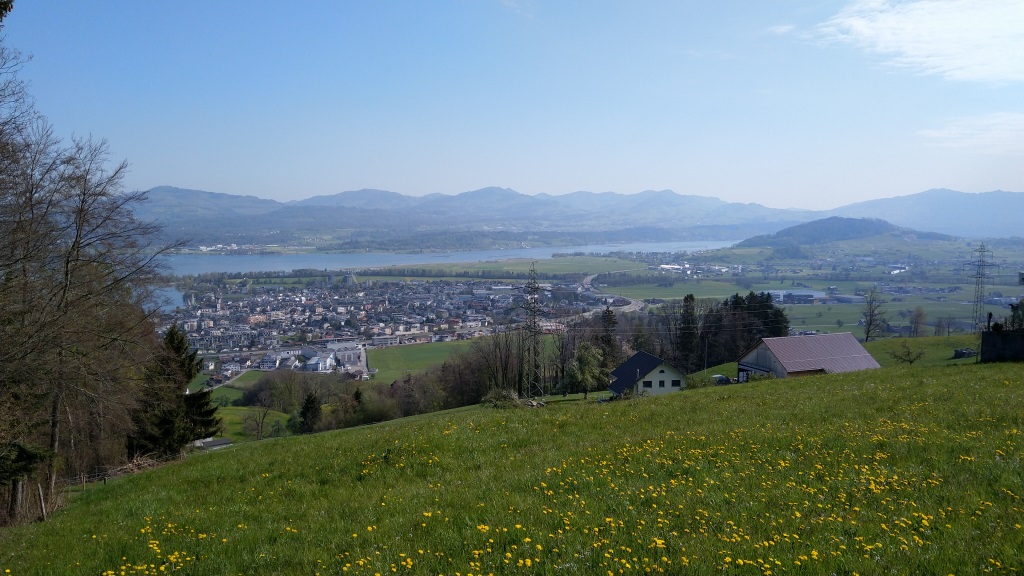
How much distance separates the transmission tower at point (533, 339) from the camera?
43.0 meters

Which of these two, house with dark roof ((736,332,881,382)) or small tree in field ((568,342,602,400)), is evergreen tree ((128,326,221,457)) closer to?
small tree in field ((568,342,602,400))

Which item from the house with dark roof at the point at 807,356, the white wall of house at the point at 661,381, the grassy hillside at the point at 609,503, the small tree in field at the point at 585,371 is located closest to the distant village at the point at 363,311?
the small tree in field at the point at 585,371

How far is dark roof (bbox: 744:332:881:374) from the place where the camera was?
43094 millimetres

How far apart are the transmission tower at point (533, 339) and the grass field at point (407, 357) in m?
16.1

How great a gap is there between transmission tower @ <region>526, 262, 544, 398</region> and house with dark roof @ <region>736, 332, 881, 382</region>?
16006 millimetres

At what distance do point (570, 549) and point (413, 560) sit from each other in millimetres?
1666

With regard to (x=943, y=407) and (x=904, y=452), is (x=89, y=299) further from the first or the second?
(x=943, y=407)

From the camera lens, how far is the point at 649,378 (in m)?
49.5

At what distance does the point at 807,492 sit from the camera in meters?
7.77

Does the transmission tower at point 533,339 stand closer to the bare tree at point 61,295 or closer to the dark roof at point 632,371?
the dark roof at point 632,371

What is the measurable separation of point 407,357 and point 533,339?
35961mm

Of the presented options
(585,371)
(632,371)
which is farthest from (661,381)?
(585,371)

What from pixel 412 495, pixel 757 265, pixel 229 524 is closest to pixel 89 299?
pixel 229 524

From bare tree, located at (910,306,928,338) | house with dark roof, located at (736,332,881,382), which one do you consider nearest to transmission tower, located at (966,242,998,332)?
bare tree, located at (910,306,928,338)
